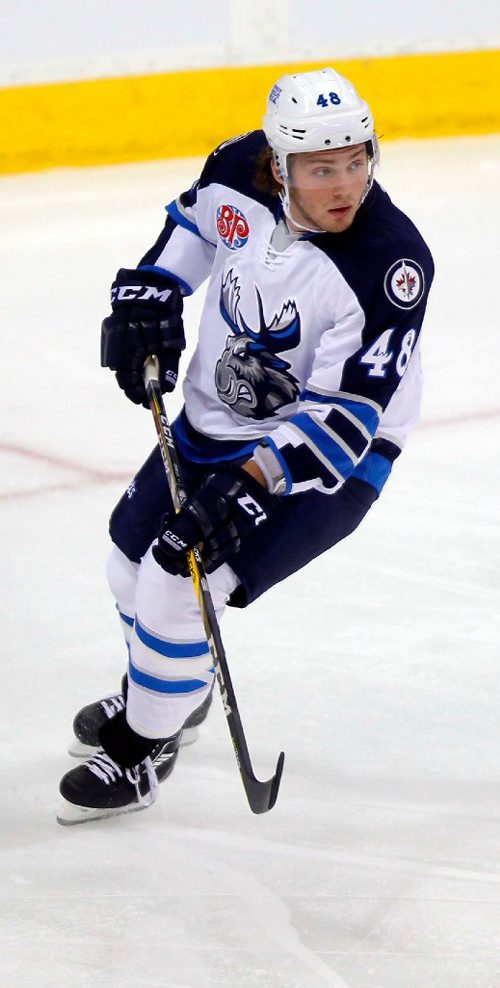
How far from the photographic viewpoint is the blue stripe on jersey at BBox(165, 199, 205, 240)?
242cm

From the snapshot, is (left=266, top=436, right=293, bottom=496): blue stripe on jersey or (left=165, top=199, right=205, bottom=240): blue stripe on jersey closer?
(left=266, top=436, right=293, bottom=496): blue stripe on jersey

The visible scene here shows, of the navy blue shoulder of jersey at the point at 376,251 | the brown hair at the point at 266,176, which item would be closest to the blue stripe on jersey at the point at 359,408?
the navy blue shoulder of jersey at the point at 376,251

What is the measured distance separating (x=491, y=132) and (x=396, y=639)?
489 cm

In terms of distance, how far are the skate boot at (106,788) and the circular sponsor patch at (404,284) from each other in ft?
2.39

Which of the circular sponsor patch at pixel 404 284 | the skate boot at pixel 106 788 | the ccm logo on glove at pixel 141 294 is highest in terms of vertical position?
the circular sponsor patch at pixel 404 284

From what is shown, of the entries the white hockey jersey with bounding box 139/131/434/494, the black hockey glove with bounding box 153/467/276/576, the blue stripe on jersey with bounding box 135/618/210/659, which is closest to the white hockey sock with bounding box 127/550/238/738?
the blue stripe on jersey with bounding box 135/618/210/659

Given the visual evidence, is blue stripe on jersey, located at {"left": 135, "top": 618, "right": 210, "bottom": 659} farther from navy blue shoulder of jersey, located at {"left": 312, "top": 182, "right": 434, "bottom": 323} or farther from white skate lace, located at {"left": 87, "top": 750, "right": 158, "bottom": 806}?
navy blue shoulder of jersey, located at {"left": 312, "top": 182, "right": 434, "bottom": 323}

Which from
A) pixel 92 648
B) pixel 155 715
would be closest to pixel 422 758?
pixel 155 715

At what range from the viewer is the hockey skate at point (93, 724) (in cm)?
246

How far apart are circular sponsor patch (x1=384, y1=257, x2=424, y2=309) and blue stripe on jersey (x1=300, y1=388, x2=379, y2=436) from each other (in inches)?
5.4

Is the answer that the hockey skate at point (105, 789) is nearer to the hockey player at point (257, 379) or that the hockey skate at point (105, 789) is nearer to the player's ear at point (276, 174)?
the hockey player at point (257, 379)

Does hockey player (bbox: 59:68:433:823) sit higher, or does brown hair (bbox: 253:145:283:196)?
brown hair (bbox: 253:145:283:196)

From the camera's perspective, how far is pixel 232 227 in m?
2.29

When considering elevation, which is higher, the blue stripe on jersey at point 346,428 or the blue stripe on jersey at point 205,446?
the blue stripe on jersey at point 346,428
